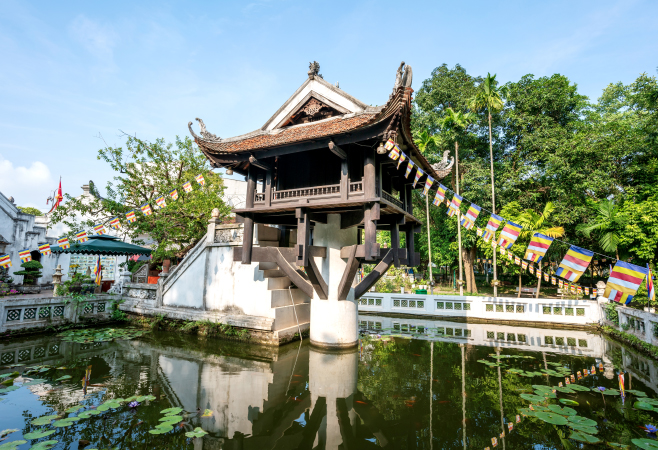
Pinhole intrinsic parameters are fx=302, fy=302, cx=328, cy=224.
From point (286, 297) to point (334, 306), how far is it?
2451mm

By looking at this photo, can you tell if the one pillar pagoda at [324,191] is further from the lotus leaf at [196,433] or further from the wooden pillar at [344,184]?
the lotus leaf at [196,433]

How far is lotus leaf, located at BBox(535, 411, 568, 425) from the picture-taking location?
176 inches

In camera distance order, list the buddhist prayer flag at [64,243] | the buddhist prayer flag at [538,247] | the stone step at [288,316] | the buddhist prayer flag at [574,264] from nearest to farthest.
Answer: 1. the buddhist prayer flag at [574,264]
2. the buddhist prayer flag at [538,247]
3. the stone step at [288,316]
4. the buddhist prayer flag at [64,243]

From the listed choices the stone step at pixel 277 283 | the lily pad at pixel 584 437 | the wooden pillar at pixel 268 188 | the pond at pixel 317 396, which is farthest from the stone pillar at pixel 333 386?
the wooden pillar at pixel 268 188

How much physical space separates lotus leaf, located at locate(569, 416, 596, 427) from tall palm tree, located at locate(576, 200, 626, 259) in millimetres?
14452

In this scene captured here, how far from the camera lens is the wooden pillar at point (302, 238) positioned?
7980 mm

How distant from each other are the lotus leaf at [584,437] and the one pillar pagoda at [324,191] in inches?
178

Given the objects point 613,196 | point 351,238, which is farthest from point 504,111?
point 351,238

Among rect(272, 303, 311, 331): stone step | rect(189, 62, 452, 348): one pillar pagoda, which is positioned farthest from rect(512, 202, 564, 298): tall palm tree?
rect(272, 303, 311, 331): stone step

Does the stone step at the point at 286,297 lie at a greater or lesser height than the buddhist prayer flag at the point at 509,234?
lesser

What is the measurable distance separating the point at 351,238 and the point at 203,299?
19.5 feet

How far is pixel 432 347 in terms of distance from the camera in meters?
9.26

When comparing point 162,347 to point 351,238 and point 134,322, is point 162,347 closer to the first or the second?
point 134,322

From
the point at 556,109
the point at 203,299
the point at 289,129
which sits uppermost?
the point at 556,109
